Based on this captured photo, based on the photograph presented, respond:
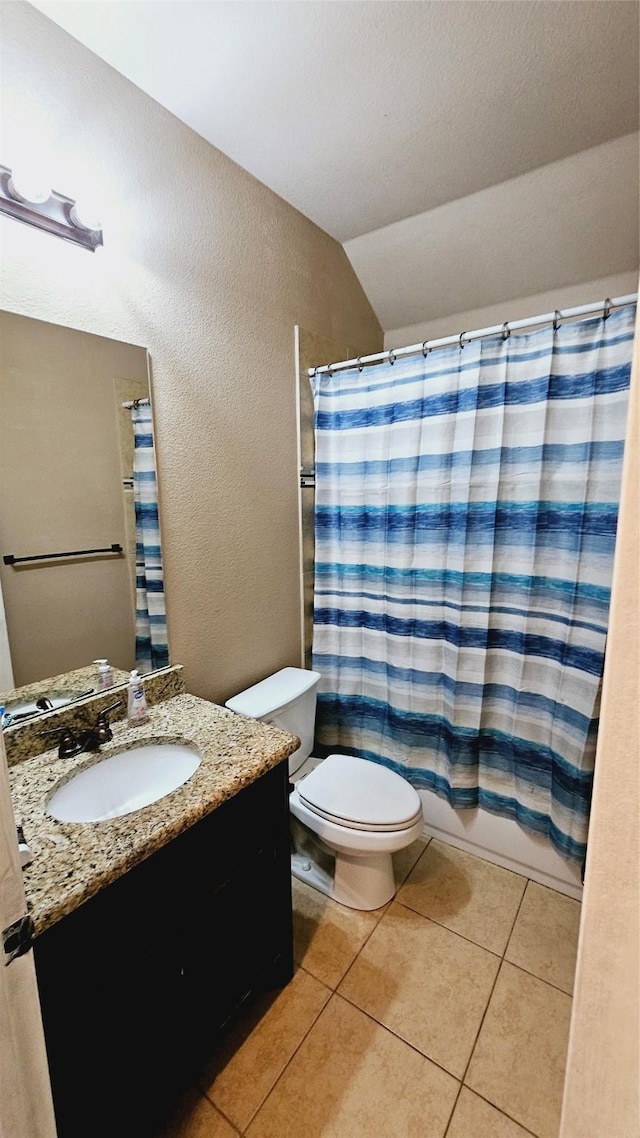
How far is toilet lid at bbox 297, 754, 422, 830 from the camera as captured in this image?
144 centimetres

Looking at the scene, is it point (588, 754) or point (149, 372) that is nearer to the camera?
point (149, 372)

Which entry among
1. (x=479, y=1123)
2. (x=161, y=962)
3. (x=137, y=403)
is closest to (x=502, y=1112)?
(x=479, y=1123)

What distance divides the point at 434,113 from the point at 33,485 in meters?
1.64

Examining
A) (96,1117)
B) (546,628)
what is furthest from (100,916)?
(546,628)

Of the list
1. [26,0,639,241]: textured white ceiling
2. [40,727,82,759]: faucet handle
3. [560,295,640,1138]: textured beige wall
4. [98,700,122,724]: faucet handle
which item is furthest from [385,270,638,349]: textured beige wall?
[40,727,82,759]: faucet handle

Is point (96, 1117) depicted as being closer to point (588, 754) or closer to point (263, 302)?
point (588, 754)

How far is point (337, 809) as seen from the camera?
1477 mm

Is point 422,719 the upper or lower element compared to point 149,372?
lower

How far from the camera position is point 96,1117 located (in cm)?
85

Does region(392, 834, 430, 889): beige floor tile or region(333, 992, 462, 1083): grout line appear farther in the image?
region(392, 834, 430, 889): beige floor tile

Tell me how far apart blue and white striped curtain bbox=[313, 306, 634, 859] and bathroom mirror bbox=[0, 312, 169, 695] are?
2.89ft

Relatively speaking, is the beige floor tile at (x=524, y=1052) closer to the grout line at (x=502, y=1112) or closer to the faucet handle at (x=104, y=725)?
the grout line at (x=502, y=1112)

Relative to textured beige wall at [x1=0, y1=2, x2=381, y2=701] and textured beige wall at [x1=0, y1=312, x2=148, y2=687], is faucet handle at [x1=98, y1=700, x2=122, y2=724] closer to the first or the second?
textured beige wall at [x1=0, y1=312, x2=148, y2=687]

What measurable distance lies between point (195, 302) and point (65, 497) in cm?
80
